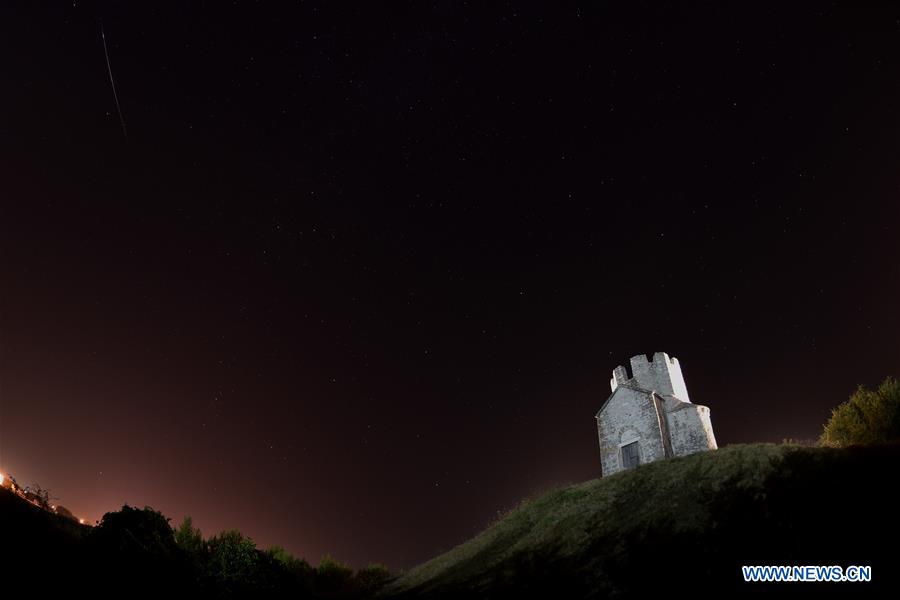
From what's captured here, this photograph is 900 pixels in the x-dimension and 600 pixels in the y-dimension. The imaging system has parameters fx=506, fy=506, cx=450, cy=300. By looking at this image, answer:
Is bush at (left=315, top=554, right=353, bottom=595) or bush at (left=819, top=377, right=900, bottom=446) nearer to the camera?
bush at (left=819, top=377, right=900, bottom=446)

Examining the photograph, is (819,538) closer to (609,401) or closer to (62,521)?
(609,401)

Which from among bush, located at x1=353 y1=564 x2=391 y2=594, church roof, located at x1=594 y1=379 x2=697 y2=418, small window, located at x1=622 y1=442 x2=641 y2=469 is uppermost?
church roof, located at x1=594 y1=379 x2=697 y2=418

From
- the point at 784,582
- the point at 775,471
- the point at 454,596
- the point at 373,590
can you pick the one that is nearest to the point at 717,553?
the point at 784,582

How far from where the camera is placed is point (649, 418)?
3275 cm

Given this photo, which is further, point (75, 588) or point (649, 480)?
point (649, 480)

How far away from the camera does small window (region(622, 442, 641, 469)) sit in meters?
32.4

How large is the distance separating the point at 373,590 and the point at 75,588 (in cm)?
1587

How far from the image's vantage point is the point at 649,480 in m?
24.2

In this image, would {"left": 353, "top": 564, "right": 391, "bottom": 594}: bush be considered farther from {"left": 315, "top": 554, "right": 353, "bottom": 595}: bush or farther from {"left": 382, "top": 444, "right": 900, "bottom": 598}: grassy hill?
{"left": 382, "top": 444, "right": 900, "bottom": 598}: grassy hill

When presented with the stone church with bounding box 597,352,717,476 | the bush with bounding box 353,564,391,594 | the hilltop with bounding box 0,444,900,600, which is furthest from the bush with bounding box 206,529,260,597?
the stone church with bounding box 597,352,717,476

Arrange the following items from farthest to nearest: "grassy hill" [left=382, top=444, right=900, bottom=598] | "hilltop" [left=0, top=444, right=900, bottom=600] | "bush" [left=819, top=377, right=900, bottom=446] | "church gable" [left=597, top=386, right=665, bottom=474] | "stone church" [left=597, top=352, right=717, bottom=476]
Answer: "church gable" [left=597, top=386, right=665, bottom=474], "stone church" [left=597, top=352, right=717, bottom=476], "bush" [left=819, top=377, right=900, bottom=446], "hilltop" [left=0, top=444, right=900, bottom=600], "grassy hill" [left=382, top=444, right=900, bottom=598]

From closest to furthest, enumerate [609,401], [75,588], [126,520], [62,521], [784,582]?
[784,582] → [75,588] → [126,520] → [62,521] → [609,401]

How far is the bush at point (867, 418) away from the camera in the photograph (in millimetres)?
24500

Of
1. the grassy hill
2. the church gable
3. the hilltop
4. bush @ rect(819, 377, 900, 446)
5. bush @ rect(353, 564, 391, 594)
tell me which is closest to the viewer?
the grassy hill
